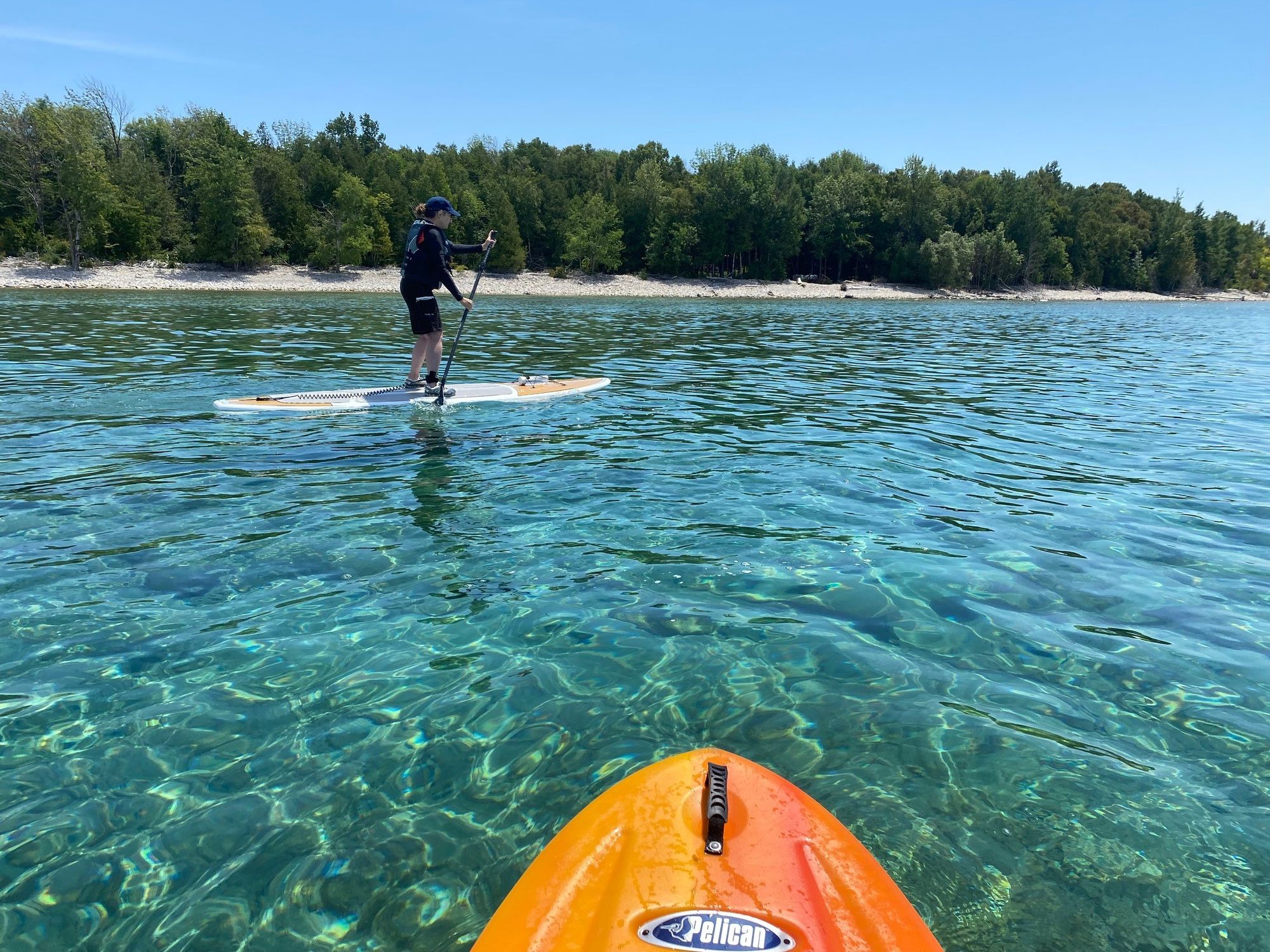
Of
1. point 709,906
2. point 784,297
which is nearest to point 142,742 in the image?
point 709,906

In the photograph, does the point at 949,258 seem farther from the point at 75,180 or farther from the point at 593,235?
the point at 75,180

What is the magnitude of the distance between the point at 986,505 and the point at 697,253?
319 ft

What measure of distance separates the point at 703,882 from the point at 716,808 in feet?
0.90

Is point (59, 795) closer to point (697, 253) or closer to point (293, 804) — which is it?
Result: point (293, 804)

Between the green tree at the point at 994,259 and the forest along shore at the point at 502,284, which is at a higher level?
the green tree at the point at 994,259

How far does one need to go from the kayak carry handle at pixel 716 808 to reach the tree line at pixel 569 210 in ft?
269

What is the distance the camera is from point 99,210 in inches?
2625

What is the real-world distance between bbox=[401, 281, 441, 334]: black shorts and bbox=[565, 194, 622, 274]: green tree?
81062 millimetres

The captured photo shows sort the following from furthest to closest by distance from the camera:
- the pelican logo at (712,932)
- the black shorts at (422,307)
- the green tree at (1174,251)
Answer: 1. the green tree at (1174,251)
2. the black shorts at (422,307)
3. the pelican logo at (712,932)

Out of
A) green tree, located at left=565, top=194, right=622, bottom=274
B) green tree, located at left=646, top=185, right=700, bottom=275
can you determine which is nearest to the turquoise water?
green tree, located at left=565, top=194, right=622, bottom=274

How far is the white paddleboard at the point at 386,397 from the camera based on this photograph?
13039mm

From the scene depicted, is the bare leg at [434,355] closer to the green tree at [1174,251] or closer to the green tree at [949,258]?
the green tree at [949,258]

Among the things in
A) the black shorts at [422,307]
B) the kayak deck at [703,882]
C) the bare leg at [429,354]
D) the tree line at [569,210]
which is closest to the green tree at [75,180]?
the tree line at [569,210]

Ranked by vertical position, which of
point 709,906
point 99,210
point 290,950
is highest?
point 99,210
